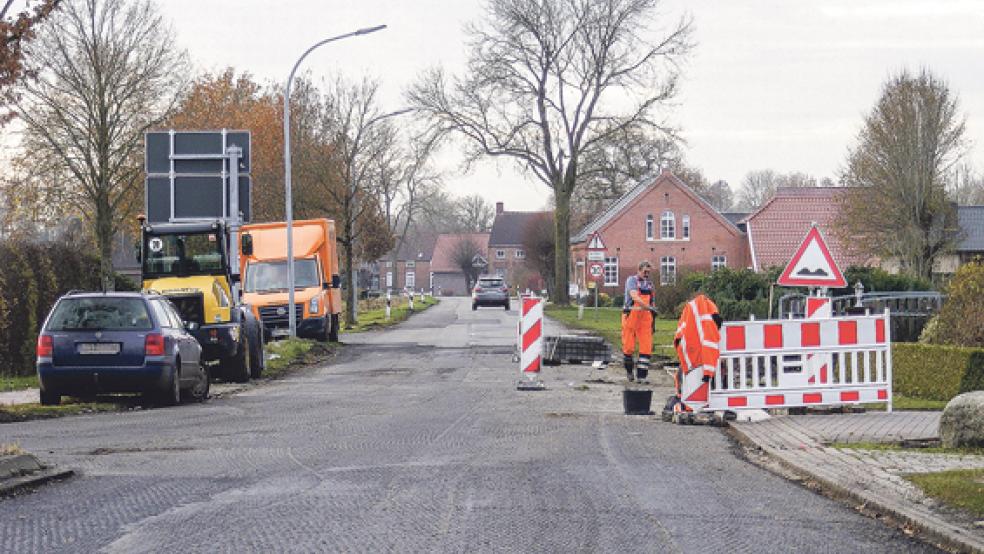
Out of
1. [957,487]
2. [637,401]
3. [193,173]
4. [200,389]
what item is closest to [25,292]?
[193,173]

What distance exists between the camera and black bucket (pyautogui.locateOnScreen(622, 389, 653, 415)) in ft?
47.9

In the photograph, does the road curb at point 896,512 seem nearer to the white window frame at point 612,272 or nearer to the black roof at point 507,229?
the white window frame at point 612,272

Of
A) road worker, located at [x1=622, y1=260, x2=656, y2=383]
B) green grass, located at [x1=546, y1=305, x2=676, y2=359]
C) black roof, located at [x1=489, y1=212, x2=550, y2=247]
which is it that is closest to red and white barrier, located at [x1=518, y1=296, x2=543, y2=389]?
road worker, located at [x1=622, y1=260, x2=656, y2=383]

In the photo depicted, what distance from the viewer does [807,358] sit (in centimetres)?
1437

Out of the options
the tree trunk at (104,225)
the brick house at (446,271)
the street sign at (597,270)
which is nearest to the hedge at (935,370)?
the street sign at (597,270)

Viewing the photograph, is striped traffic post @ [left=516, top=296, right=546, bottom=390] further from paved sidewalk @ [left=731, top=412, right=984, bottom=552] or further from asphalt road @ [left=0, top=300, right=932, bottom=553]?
paved sidewalk @ [left=731, top=412, right=984, bottom=552]

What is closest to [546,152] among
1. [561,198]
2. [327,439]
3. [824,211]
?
[561,198]

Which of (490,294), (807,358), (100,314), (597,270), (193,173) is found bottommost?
(807,358)

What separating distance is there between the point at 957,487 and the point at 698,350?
5595 millimetres

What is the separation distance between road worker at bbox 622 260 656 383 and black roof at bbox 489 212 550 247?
121278mm

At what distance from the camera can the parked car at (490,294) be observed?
6406cm

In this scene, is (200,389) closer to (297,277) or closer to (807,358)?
(807,358)

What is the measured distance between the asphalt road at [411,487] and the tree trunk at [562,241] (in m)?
41.3

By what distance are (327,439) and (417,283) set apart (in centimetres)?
14592
